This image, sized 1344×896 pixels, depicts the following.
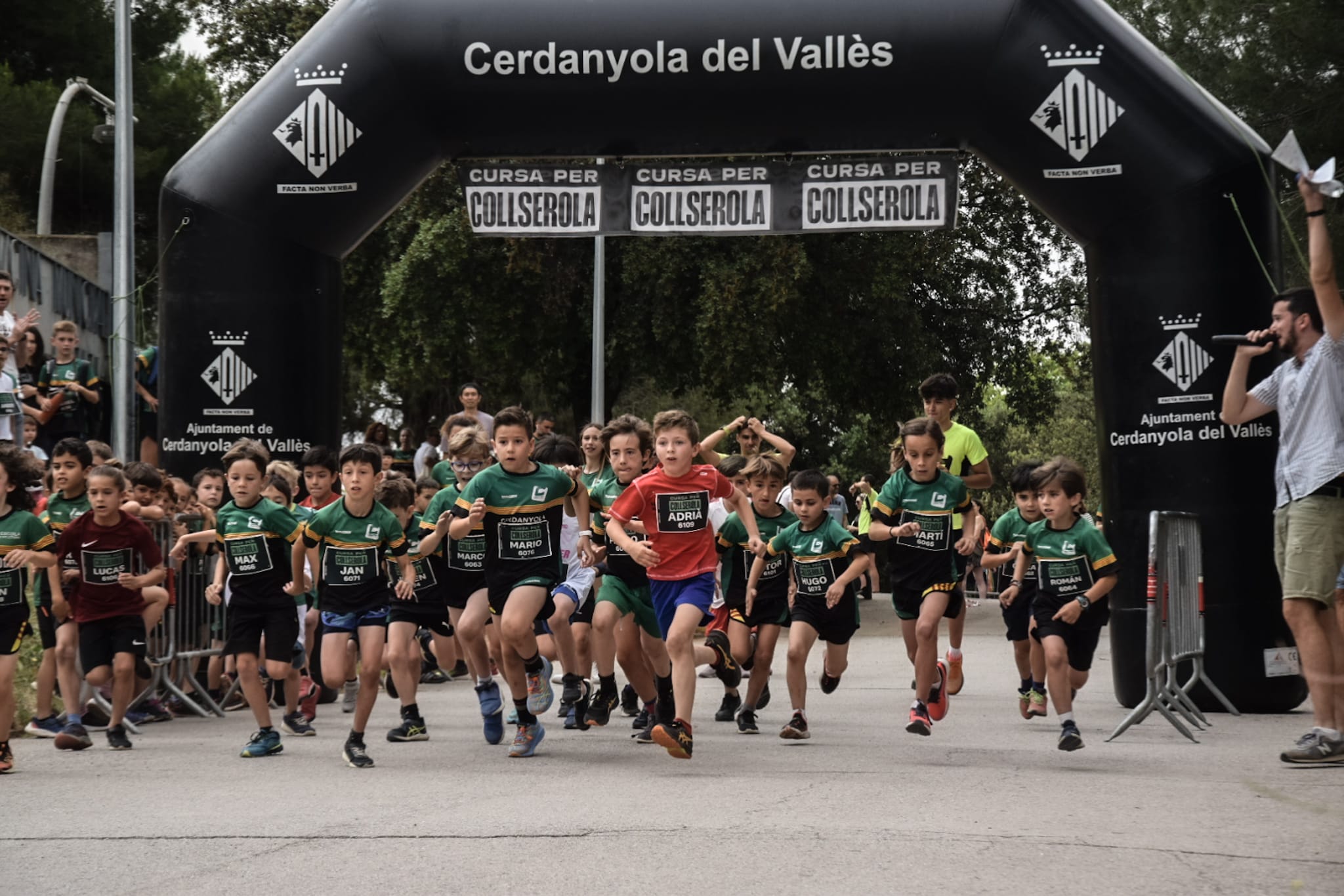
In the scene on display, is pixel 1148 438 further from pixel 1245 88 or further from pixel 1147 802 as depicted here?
pixel 1245 88

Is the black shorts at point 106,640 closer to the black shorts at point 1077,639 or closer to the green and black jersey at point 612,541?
the green and black jersey at point 612,541

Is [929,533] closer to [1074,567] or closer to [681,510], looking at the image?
[1074,567]

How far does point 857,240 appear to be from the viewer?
2516 centimetres

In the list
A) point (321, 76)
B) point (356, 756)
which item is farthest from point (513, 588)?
point (321, 76)

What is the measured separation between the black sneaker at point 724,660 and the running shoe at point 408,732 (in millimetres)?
1783

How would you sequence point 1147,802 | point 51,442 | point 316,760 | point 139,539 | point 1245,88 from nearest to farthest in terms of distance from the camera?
point 1147,802 → point 316,760 → point 139,539 → point 51,442 → point 1245,88

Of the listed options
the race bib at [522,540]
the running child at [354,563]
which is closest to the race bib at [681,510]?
the race bib at [522,540]

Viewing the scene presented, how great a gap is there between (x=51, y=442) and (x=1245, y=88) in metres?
13.7

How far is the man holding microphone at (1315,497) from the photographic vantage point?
25.5ft

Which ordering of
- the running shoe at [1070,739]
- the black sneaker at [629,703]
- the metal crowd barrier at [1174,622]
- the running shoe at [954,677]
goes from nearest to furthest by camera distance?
1. the running shoe at [1070,739]
2. the metal crowd barrier at [1174,622]
3. the black sneaker at [629,703]
4. the running shoe at [954,677]

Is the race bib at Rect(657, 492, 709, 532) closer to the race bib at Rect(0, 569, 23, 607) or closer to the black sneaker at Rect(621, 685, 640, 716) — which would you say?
the black sneaker at Rect(621, 685, 640, 716)

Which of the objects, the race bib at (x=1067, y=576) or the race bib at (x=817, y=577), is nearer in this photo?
the race bib at (x=1067, y=576)

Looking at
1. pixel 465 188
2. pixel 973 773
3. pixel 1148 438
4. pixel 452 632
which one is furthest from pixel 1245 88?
pixel 973 773

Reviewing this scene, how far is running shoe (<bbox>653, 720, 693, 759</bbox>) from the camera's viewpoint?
8.36m
